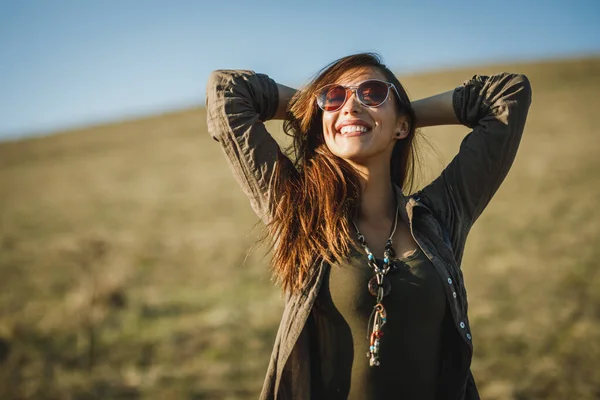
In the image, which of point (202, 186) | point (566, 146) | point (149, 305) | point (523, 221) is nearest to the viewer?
point (149, 305)

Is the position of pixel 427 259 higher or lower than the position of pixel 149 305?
higher

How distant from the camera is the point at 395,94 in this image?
272 cm

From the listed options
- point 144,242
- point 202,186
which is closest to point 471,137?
point 144,242

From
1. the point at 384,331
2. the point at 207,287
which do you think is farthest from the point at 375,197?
the point at 207,287

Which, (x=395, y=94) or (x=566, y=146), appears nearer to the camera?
(x=395, y=94)

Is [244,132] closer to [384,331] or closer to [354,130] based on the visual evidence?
[354,130]

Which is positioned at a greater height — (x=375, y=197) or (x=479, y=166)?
(x=479, y=166)

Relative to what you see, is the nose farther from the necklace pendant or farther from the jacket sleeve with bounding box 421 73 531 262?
the necklace pendant

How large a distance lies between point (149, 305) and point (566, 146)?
1800 centimetres

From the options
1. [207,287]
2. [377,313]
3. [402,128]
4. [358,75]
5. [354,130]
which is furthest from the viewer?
[207,287]

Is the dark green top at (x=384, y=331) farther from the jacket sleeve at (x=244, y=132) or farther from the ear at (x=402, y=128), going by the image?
the ear at (x=402, y=128)

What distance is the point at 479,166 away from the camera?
8.71ft

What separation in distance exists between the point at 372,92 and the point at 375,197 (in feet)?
1.70

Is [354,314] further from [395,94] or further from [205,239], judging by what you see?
[205,239]
